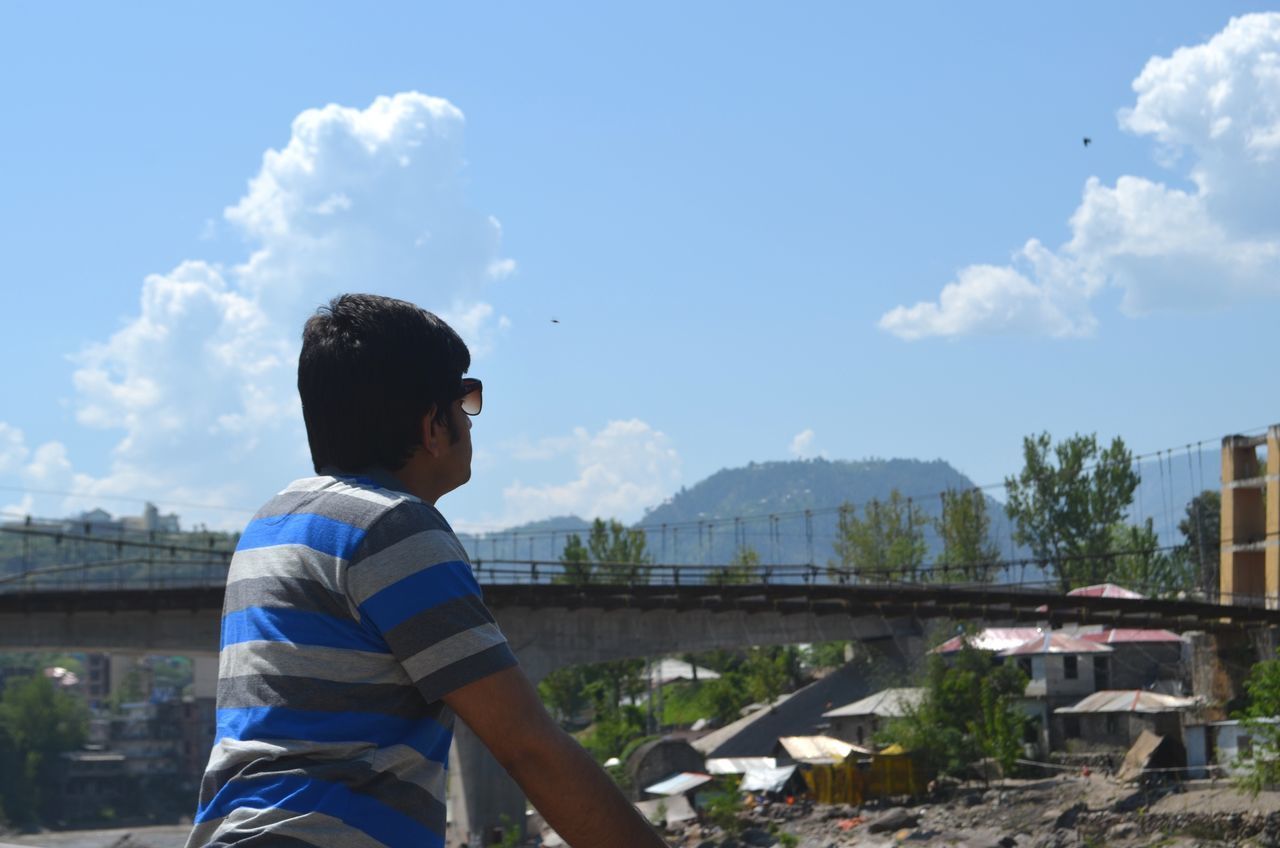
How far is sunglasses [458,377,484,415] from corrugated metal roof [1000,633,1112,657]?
48350mm

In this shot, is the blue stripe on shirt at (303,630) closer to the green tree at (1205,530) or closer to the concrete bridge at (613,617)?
the concrete bridge at (613,617)

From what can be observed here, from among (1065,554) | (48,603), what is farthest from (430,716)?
(1065,554)

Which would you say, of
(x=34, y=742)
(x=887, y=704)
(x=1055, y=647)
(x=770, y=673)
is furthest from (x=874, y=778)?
(x=34, y=742)

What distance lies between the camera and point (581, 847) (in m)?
2.13

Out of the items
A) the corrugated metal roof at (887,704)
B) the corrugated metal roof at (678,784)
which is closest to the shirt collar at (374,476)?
the corrugated metal roof at (887,704)

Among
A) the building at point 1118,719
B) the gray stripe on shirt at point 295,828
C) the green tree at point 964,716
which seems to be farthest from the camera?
the green tree at point 964,716

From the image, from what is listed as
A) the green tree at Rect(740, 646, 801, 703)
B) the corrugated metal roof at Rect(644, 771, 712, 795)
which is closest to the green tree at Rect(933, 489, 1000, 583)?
the green tree at Rect(740, 646, 801, 703)

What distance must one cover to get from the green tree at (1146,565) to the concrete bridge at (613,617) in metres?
27.9

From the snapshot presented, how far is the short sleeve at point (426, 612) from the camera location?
208 centimetres

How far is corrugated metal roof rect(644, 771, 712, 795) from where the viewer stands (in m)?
47.2

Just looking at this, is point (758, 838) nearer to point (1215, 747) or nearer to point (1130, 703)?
point (1215, 747)

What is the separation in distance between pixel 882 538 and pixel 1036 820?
1880 inches

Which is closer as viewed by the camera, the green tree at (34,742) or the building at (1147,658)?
the building at (1147,658)

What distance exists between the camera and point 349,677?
2.13m
